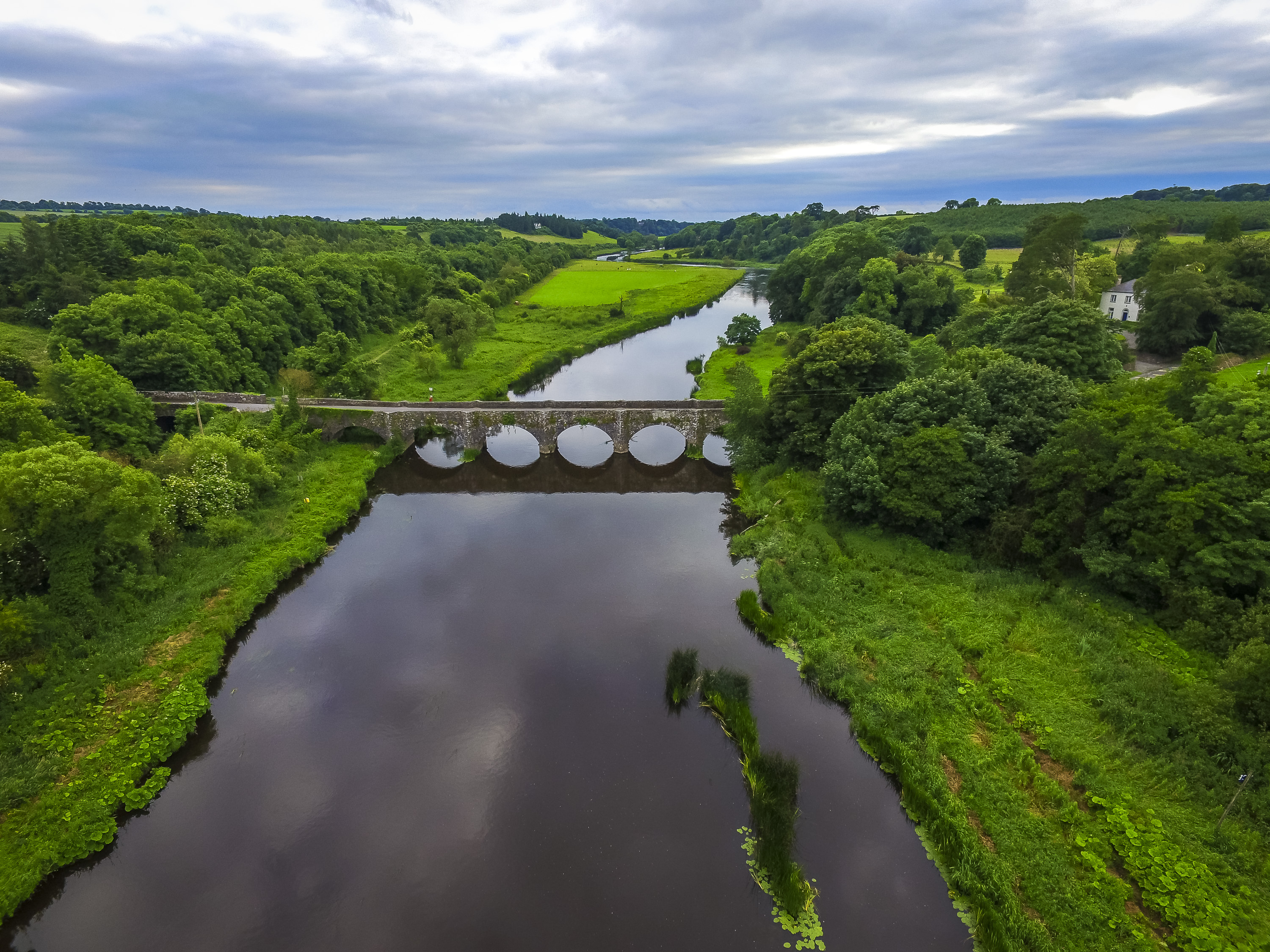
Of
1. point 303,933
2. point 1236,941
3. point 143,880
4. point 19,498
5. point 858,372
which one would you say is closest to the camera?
point 1236,941

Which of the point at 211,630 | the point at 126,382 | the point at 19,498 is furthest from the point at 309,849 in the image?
the point at 126,382

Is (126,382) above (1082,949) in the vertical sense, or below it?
above

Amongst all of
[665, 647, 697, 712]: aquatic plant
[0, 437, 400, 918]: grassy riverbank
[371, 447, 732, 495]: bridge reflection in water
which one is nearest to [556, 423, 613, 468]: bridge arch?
[371, 447, 732, 495]: bridge reflection in water

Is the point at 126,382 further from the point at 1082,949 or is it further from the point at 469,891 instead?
the point at 1082,949

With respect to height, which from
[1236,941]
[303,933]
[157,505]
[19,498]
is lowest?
[303,933]

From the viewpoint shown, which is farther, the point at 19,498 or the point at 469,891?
the point at 19,498

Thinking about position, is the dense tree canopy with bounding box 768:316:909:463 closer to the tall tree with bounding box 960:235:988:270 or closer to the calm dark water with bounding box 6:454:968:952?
the calm dark water with bounding box 6:454:968:952

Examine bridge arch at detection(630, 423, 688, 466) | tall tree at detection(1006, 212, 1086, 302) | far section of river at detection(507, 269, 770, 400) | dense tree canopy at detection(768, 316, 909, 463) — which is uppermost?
tall tree at detection(1006, 212, 1086, 302)

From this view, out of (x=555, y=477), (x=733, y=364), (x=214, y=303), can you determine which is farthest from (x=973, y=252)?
(x=214, y=303)
